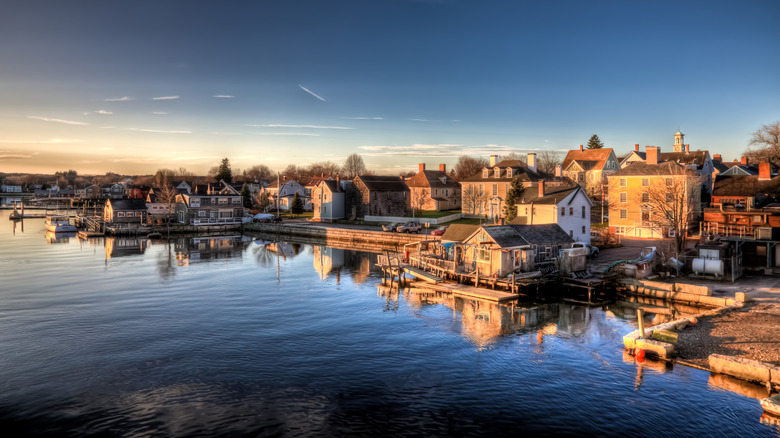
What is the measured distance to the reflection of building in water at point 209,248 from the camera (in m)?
55.3

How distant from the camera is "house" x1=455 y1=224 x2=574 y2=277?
36.1 metres

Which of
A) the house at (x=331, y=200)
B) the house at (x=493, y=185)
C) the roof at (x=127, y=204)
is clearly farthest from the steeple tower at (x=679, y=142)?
the roof at (x=127, y=204)

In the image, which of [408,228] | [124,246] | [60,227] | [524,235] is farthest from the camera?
[60,227]

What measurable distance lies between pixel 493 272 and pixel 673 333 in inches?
562

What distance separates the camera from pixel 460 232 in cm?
4084

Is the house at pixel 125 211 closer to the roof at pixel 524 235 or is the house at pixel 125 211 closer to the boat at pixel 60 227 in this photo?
the boat at pixel 60 227

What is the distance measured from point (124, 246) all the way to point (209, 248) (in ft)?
35.4

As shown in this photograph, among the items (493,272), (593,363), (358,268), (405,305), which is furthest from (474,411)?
(358,268)

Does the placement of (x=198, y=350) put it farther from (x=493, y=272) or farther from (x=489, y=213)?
(x=489, y=213)

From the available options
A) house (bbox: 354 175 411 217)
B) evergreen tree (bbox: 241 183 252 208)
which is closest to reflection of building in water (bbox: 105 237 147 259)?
house (bbox: 354 175 411 217)

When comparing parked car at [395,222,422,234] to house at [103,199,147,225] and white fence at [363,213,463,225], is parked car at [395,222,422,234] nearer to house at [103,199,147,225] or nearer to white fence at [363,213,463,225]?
white fence at [363,213,463,225]

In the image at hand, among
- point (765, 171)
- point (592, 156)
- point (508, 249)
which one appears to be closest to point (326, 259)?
point (508, 249)

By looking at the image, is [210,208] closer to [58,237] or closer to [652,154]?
[58,237]

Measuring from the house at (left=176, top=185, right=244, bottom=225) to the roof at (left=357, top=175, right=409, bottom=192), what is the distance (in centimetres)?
2393
